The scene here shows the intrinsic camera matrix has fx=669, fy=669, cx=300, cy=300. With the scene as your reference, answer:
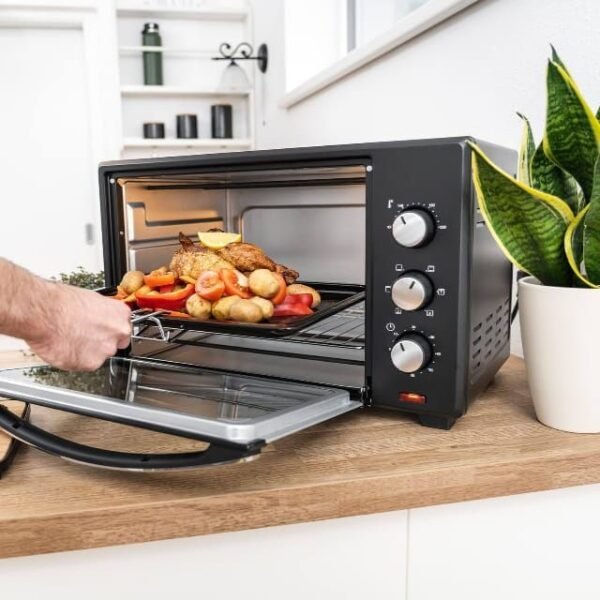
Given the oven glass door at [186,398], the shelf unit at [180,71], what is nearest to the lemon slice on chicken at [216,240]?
the oven glass door at [186,398]

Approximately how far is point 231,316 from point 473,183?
338mm

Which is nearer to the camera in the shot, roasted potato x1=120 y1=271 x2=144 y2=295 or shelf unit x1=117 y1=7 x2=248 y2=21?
roasted potato x1=120 y1=271 x2=144 y2=295

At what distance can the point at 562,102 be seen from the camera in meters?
0.69

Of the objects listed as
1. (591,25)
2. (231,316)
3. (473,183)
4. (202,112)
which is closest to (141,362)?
(231,316)

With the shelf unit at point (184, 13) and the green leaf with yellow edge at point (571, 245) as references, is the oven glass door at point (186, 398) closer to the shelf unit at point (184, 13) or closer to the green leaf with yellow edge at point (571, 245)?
the green leaf with yellow edge at point (571, 245)

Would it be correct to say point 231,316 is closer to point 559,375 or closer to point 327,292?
point 327,292

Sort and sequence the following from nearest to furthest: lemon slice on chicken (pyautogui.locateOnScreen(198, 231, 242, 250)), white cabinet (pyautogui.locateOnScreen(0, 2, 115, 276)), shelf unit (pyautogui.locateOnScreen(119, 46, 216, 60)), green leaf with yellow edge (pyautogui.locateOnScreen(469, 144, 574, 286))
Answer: green leaf with yellow edge (pyautogui.locateOnScreen(469, 144, 574, 286)) < lemon slice on chicken (pyautogui.locateOnScreen(198, 231, 242, 250)) < shelf unit (pyautogui.locateOnScreen(119, 46, 216, 60)) < white cabinet (pyautogui.locateOnScreen(0, 2, 115, 276))

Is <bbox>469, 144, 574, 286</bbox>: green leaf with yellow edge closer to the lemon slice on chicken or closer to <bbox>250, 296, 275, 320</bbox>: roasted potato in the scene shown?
<bbox>250, 296, 275, 320</bbox>: roasted potato

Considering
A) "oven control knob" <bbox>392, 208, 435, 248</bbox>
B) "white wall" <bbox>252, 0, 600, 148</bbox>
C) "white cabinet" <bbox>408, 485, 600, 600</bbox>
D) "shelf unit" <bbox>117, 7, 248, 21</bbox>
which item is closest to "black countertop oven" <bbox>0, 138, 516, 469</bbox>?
"oven control knob" <bbox>392, 208, 435, 248</bbox>

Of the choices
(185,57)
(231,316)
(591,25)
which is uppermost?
(185,57)

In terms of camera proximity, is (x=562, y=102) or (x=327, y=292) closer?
(x=562, y=102)

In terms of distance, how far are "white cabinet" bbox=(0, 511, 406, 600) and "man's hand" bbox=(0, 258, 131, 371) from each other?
18 cm

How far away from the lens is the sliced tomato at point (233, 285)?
90cm

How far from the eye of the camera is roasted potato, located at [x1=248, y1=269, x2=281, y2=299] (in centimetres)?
90
